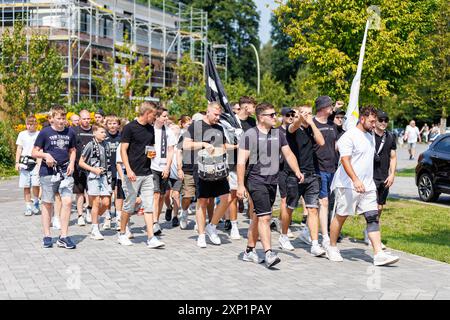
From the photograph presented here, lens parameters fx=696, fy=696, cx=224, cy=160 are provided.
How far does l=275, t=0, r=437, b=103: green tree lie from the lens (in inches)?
580

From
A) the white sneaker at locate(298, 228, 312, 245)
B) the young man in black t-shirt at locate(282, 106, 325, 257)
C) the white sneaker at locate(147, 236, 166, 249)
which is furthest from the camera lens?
the white sneaker at locate(298, 228, 312, 245)

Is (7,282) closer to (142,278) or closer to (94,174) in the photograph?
(142,278)

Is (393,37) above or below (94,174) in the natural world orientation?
above

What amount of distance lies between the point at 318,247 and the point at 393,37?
7033 millimetres

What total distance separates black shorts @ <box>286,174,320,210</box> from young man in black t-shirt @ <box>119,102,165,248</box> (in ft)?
6.31

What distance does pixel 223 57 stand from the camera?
230 ft

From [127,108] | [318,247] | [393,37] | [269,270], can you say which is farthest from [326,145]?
[127,108]

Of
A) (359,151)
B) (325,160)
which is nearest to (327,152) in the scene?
(325,160)

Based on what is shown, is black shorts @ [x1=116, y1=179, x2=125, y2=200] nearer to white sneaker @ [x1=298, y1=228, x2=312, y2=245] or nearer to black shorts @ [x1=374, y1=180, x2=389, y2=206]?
white sneaker @ [x1=298, y1=228, x2=312, y2=245]

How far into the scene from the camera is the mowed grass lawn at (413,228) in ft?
32.6

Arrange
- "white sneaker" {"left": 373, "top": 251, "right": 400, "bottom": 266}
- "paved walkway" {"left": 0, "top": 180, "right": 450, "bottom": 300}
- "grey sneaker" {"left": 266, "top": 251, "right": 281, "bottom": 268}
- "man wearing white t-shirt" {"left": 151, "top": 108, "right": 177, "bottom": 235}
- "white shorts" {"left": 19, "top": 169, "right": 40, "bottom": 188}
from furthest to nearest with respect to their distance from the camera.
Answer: "white shorts" {"left": 19, "top": 169, "right": 40, "bottom": 188}
"man wearing white t-shirt" {"left": 151, "top": 108, "right": 177, "bottom": 235}
"white sneaker" {"left": 373, "top": 251, "right": 400, "bottom": 266}
"grey sneaker" {"left": 266, "top": 251, "right": 281, "bottom": 268}
"paved walkway" {"left": 0, "top": 180, "right": 450, "bottom": 300}

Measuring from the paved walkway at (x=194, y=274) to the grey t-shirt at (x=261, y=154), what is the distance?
3.62 ft

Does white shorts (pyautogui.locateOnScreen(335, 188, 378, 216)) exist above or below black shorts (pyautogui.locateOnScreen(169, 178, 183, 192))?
above

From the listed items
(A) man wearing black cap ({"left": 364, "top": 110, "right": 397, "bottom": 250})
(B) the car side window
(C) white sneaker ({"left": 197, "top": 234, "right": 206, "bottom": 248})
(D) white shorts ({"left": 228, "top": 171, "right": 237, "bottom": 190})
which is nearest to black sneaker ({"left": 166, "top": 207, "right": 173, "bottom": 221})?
(D) white shorts ({"left": 228, "top": 171, "right": 237, "bottom": 190})
